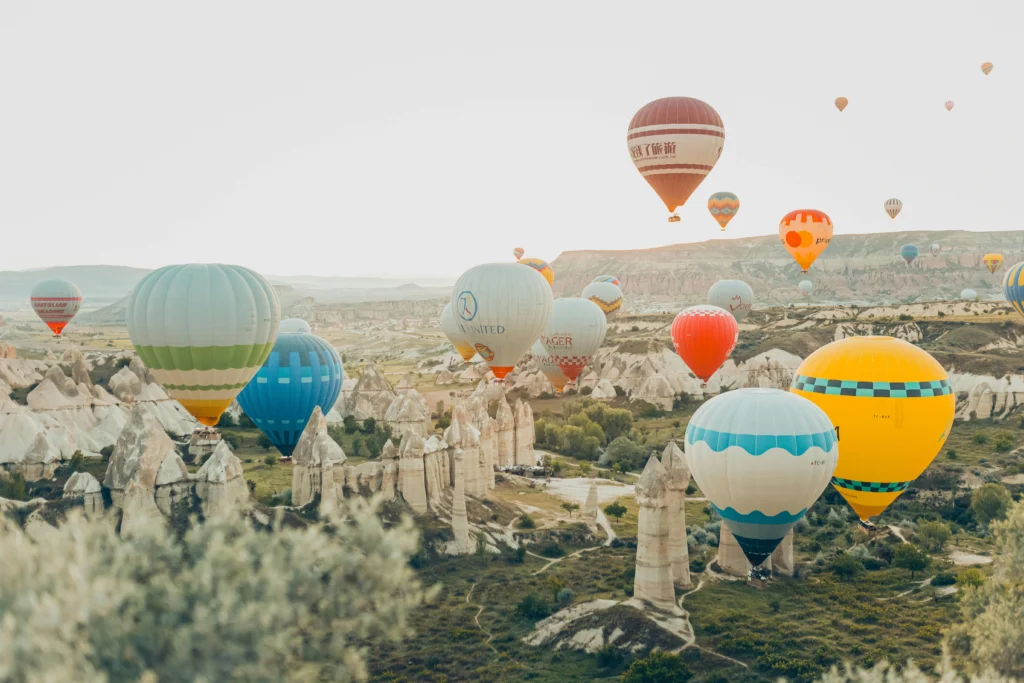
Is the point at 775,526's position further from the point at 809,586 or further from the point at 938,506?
the point at 938,506

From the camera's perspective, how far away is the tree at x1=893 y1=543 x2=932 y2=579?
4035 centimetres

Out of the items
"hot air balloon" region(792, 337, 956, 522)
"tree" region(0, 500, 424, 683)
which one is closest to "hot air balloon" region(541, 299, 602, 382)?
"hot air balloon" region(792, 337, 956, 522)

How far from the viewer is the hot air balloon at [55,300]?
11062 cm

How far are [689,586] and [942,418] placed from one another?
41.8 feet

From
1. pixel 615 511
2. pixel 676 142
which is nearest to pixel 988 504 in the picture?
pixel 615 511

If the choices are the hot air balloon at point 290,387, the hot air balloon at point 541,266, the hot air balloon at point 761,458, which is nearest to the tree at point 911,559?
the hot air balloon at point 761,458

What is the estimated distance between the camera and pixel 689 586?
119 feet

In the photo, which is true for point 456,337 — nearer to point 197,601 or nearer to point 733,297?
point 197,601

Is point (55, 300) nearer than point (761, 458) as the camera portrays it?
No

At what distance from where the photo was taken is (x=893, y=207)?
13800 cm

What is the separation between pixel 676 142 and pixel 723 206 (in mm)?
42993

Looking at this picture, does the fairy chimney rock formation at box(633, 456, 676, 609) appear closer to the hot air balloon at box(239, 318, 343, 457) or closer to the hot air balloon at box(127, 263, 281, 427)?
the hot air balloon at box(127, 263, 281, 427)

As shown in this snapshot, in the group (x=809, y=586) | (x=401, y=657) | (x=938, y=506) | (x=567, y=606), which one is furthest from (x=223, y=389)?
(x=938, y=506)

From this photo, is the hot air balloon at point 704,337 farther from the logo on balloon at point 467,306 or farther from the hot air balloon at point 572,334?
the logo on balloon at point 467,306
